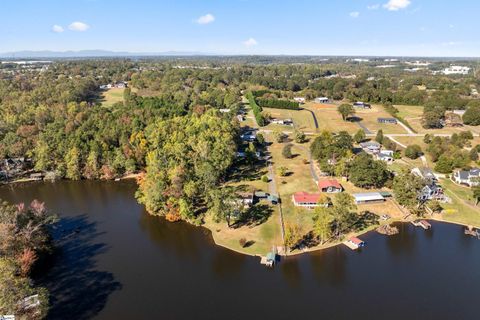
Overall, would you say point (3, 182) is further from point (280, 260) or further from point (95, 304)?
point (280, 260)

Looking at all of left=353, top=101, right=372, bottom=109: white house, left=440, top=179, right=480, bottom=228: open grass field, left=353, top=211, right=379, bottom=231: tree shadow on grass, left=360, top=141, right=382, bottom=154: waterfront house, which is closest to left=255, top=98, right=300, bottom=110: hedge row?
left=353, top=101, right=372, bottom=109: white house

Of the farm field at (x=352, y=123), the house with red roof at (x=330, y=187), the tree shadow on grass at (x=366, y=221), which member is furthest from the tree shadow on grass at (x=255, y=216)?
the farm field at (x=352, y=123)

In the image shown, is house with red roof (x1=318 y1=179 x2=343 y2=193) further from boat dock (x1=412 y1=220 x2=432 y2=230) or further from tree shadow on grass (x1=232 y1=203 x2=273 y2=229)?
boat dock (x1=412 y1=220 x2=432 y2=230)

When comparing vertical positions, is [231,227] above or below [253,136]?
below

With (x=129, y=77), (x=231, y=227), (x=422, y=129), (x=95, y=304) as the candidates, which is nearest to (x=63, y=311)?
(x=95, y=304)

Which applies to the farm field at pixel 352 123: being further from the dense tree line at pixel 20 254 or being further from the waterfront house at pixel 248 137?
the dense tree line at pixel 20 254

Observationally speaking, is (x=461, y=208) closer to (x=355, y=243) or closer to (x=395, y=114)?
(x=355, y=243)

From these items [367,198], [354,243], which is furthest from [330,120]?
[354,243]
